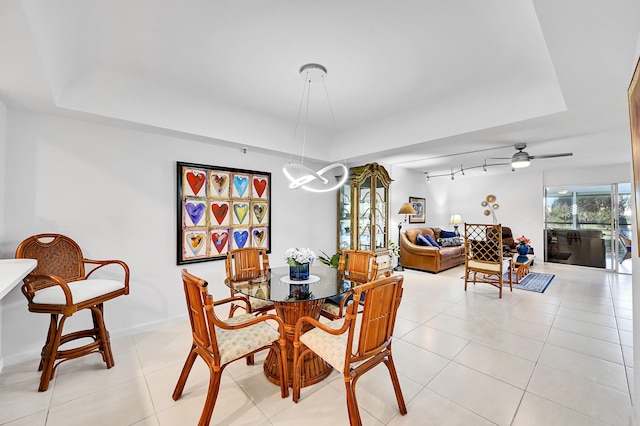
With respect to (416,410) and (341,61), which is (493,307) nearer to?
(416,410)

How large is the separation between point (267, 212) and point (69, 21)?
8.75 ft

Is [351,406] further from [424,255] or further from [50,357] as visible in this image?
[424,255]

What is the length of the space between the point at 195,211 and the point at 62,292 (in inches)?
58.0

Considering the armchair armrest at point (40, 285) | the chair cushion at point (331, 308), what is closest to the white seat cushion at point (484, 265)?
the chair cushion at point (331, 308)

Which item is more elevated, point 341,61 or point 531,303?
point 341,61

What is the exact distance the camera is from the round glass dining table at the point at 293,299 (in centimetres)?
198

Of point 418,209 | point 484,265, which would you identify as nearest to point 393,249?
point 484,265

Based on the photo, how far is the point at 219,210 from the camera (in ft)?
11.3

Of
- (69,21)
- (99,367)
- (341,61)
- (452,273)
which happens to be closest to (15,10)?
(69,21)

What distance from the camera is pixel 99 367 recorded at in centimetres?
224

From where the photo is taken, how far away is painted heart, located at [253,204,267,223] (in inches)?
149

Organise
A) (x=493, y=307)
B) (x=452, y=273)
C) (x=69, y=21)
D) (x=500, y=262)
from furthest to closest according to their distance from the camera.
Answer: (x=452, y=273) < (x=500, y=262) < (x=493, y=307) < (x=69, y=21)

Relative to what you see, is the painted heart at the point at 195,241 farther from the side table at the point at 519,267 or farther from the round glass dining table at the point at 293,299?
the side table at the point at 519,267

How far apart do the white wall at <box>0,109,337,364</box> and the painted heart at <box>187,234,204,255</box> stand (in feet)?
0.57
